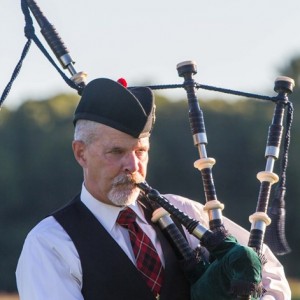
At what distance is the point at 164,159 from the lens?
3906 cm

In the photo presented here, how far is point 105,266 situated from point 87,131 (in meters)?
0.62

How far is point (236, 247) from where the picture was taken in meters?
6.01

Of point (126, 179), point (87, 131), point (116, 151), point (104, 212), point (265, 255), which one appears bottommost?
point (265, 255)

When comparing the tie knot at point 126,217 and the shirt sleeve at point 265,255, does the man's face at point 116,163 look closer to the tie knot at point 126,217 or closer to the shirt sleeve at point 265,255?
the tie knot at point 126,217

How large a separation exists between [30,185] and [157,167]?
4504 mm

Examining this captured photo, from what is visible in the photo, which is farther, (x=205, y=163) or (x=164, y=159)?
(x=164, y=159)

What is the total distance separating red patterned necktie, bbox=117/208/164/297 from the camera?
6.26 metres

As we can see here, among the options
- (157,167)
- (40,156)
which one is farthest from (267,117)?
(40,156)


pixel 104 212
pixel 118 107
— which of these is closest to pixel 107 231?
pixel 104 212

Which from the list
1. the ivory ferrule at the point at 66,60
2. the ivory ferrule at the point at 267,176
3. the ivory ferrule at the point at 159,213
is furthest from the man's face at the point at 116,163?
the ivory ferrule at the point at 267,176

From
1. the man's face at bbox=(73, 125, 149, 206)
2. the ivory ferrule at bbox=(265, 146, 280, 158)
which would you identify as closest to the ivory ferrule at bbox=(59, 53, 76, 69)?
the man's face at bbox=(73, 125, 149, 206)

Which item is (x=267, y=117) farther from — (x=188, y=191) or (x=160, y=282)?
(x=160, y=282)

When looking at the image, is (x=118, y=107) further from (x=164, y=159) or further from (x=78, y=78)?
(x=164, y=159)

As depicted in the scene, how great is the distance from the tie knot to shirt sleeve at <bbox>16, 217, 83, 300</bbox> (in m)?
0.29
